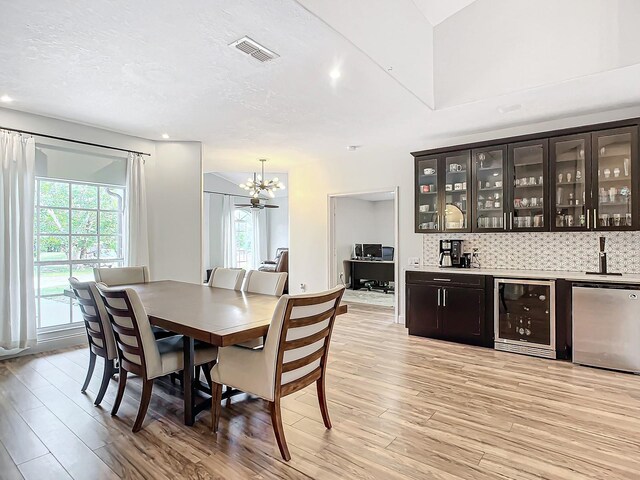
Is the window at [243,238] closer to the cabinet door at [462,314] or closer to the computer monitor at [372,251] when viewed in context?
the computer monitor at [372,251]

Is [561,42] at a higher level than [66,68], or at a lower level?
higher

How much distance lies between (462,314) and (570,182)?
6.20 feet

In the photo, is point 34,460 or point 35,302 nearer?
point 34,460

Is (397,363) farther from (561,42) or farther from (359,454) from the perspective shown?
(561,42)

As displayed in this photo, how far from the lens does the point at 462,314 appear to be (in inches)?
170

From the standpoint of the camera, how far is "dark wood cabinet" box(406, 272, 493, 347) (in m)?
4.22

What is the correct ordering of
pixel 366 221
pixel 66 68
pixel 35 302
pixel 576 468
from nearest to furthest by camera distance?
pixel 576 468
pixel 66 68
pixel 35 302
pixel 366 221

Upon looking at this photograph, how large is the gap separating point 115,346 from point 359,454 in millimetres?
1943

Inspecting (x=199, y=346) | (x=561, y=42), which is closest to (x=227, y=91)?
(x=199, y=346)

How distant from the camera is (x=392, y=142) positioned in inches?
208

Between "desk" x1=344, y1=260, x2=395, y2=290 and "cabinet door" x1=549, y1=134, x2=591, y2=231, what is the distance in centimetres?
419

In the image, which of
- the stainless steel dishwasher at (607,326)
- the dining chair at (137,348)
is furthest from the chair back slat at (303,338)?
the stainless steel dishwasher at (607,326)

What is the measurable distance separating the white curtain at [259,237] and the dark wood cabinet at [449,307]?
7207mm

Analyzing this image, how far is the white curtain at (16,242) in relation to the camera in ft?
12.4
